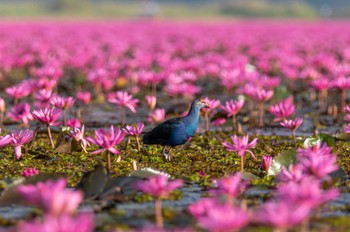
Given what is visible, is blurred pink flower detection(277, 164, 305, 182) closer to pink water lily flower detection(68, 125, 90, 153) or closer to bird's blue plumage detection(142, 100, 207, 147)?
bird's blue plumage detection(142, 100, 207, 147)

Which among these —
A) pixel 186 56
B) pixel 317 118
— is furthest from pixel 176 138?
pixel 186 56

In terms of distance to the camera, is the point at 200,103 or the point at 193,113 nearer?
the point at 193,113

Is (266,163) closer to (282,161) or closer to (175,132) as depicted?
(282,161)

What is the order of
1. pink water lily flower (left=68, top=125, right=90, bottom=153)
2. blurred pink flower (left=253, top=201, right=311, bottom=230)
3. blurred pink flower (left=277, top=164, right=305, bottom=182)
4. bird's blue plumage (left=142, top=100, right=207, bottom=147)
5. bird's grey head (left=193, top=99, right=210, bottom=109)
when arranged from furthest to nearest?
bird's grey head (left=193, top=99, right=210, bottom=109)
pink water lily flower (left=68, top=125, right=90, bottom=153)
bird's blue plumage (left=142, top=100, right=207, bottom=147)
blurred pink flower (left=277, top=164, right=305, bottom=182)
blurred pink flower (left=253, top=201, right=311, bottom=230)

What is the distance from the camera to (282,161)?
5887 millimetres

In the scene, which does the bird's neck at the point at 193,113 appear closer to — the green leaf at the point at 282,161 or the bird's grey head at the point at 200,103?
the bird's grey head at the point at 200,103

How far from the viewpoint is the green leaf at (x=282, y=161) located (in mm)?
5848

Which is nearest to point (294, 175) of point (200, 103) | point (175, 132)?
point (175, 132)

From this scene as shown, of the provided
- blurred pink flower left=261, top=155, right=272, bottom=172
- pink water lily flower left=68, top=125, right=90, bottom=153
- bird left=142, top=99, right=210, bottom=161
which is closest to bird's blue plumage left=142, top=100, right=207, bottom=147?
bird left=142, top=99, right=210, bottom=161

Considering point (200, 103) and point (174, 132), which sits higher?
point (200, 103)

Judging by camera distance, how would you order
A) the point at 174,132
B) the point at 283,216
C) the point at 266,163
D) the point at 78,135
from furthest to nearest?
the point at 78,135 < the point at 174,132 < the point at 266,163 < the point at 283,216

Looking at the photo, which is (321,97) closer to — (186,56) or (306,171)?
(306,171)

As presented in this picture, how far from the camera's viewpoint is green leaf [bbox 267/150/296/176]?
19.2 ft

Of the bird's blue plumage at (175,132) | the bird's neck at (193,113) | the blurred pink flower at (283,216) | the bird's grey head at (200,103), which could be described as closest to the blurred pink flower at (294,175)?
the blurred pink flower at (283,216)
